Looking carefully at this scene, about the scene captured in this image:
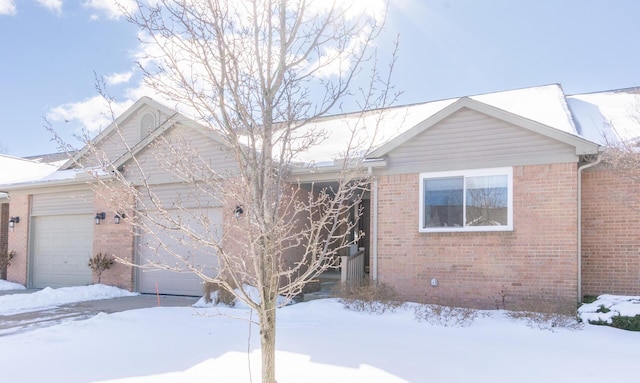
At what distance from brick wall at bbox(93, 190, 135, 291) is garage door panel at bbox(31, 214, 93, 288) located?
2.52 feet

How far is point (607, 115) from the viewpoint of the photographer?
11070 millimetres

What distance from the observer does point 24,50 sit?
14.9m

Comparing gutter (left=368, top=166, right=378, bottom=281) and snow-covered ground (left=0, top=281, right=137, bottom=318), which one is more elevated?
gutter (left=368, top=166, right=378, bottom=281)

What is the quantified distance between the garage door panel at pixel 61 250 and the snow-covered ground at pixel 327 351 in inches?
294

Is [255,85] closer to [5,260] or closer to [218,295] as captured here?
[218,295]

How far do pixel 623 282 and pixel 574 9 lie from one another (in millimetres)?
6403

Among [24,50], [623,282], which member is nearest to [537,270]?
[623,282]

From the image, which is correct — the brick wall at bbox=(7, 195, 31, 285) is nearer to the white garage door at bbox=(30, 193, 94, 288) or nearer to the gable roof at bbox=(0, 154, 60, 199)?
the white garage door at bbox=(30, 193, 94, 288)

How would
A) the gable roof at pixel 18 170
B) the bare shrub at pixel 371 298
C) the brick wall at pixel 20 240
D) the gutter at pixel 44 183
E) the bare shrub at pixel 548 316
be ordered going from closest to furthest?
1. the bare shrub at pixel 548 316
2. the bare shrub at pixel 371 298
3. the gutter at pixel 44 183
4. the brick wall at pixel 20 240
5. the gable roof at pixel 18 170

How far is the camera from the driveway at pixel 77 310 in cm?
909

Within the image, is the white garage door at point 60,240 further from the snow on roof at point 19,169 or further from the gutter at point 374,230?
the gutter at point 374,230

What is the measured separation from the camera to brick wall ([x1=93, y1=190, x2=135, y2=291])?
1420cm

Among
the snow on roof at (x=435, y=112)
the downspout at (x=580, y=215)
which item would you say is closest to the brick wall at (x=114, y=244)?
the snow on roof at (x=435, y=112)

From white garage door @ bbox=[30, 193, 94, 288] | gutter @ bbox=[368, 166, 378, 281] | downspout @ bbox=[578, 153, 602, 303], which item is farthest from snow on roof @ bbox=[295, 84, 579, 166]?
white garage door @ bbox=[30, 193, 94, 288]
